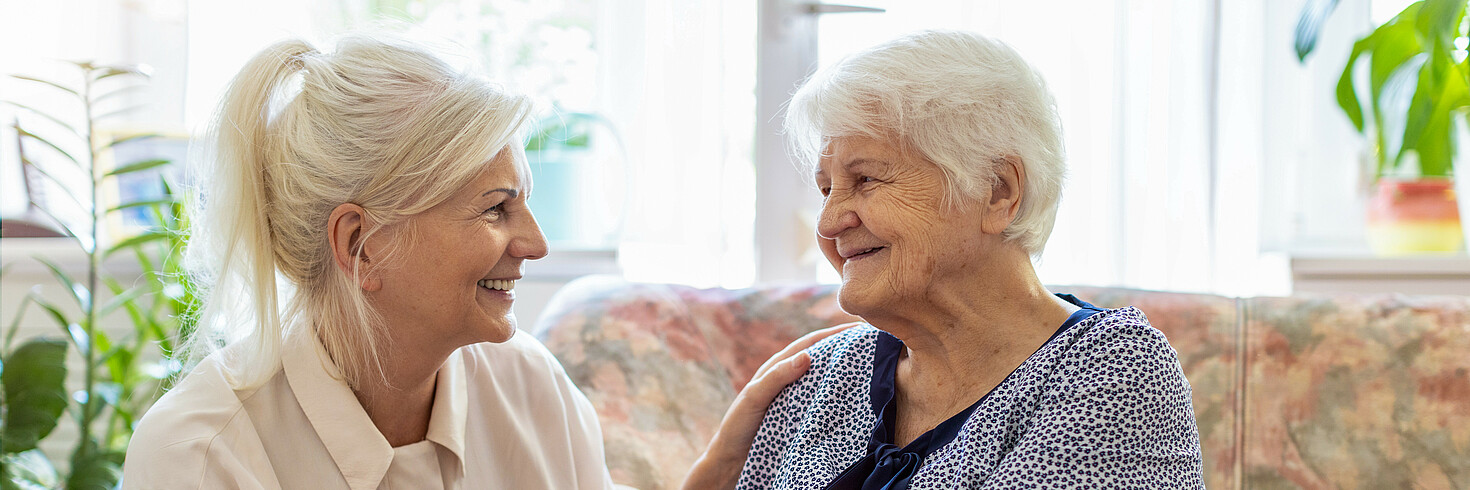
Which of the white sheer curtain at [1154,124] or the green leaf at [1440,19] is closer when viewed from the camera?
the green leaf at [1440,19]

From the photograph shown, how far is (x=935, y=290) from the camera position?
1.16 metres

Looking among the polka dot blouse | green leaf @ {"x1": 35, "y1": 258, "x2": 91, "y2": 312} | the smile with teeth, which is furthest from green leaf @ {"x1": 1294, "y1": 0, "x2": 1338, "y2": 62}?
green leaf @ {"x1": 35, "y1": 258, "x2": 91, "y2": 312}

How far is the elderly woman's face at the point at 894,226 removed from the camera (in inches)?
44.4

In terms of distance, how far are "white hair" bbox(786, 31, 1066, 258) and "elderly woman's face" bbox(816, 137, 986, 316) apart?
0.02 meters

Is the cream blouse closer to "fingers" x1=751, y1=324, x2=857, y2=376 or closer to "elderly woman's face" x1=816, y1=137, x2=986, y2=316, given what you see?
"fingers" x1=751, y1=324, x2=857, y2=376

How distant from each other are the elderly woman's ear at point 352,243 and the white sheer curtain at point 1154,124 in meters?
1.83

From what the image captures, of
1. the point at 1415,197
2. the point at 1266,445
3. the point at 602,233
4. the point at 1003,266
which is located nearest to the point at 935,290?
the point at 1003,266

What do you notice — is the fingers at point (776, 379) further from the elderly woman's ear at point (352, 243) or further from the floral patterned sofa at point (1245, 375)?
the elderly woman's ear at point (352, 243)

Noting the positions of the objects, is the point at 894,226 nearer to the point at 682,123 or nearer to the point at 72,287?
the point at 682,123

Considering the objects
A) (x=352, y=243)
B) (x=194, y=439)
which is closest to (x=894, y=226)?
(x=352, y=243)

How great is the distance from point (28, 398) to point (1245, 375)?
229 centimetres

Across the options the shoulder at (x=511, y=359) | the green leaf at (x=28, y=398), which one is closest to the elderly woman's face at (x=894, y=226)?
the shoulder at (x=511, y=359)

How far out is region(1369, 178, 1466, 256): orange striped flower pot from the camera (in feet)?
8.28

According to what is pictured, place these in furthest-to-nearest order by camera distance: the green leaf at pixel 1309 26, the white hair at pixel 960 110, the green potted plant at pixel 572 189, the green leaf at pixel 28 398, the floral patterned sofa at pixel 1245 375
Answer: the green potted plant at pixel 572 189 → the green leaf at pixel 1309 26 → the green leaf at pixel 28 398 → the floral patterned sofa at pixel 1245 375 → the white hair at pixel 960 110
